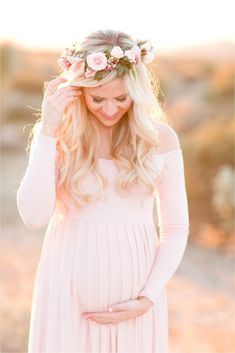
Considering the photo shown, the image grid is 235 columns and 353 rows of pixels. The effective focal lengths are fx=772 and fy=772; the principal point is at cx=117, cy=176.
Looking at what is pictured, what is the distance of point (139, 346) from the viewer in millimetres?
3004

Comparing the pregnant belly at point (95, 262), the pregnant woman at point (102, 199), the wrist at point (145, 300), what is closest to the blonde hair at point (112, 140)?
the pregnant woman at point (102, 199)

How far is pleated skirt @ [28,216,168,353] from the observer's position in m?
2.88

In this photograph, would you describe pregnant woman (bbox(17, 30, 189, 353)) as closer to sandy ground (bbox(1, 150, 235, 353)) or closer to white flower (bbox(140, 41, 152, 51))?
white flower (bbox(140, 41, 152, 51))

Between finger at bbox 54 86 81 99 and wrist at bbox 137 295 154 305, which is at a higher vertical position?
finger at bbox 54 86 81 99

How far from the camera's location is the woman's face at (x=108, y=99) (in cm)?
282

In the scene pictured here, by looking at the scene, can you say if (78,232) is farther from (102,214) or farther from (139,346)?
(139,346)

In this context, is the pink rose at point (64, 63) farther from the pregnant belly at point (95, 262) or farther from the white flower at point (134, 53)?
the pregnant belly at point (95, 262)

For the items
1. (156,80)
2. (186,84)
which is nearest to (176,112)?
(186,84)

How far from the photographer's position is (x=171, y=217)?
3.01m

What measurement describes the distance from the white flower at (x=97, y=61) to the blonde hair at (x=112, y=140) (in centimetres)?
6

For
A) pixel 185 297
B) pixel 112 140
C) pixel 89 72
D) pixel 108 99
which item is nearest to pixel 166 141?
pixel 112 140

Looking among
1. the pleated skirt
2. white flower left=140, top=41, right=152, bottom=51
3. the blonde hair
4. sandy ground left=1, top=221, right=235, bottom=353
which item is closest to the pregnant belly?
the pleated skirt

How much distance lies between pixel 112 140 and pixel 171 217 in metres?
0.38

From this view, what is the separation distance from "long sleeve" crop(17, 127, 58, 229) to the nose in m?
0.22
